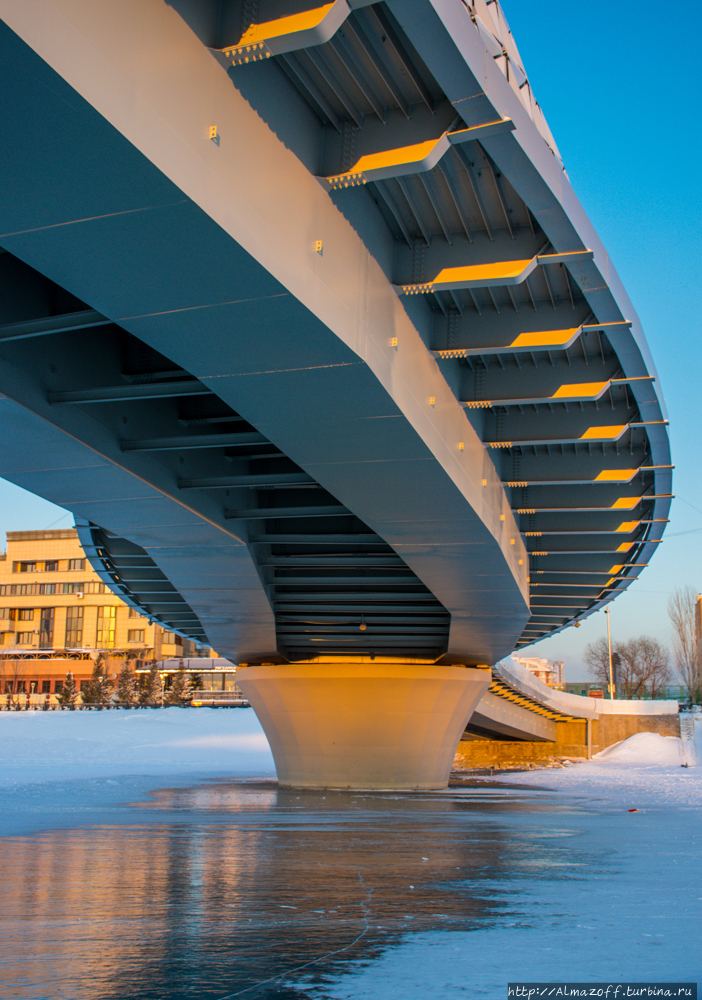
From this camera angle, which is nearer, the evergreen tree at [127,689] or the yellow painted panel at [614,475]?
the yellow painted panel at [614,475]

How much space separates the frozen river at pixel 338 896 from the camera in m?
6.00

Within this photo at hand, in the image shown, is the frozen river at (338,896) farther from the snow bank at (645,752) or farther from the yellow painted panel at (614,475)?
the snow bank at (645,752)

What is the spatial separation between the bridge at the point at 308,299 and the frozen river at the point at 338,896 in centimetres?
486

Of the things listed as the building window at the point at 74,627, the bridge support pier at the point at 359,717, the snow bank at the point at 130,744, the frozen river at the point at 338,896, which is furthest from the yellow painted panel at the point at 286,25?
the building window at the point at 74,627

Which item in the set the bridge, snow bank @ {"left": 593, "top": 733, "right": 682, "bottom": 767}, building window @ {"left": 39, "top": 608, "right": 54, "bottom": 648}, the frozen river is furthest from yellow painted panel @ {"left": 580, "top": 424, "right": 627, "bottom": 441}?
building window @ {"left": 39, "top": 608, "right": 54, "bottom": 648}

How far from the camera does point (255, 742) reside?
53531 millimetres

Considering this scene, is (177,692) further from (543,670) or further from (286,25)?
(286,25)

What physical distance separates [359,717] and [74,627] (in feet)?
295

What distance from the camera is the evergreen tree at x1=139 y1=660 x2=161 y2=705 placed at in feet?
264

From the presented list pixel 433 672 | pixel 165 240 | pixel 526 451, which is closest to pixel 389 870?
pixel 526 451

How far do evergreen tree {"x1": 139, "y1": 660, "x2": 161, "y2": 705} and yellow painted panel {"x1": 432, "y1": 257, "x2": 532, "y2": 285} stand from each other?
7610 centimetres

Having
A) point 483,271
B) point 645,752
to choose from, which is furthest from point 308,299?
point 645,752

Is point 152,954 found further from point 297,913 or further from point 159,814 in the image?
point 159,814

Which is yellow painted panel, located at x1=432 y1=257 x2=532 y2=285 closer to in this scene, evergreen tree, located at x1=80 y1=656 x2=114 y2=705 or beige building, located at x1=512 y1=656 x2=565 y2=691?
evergreen tree, located at x1=80 y1=656 x2=114 y2=705
